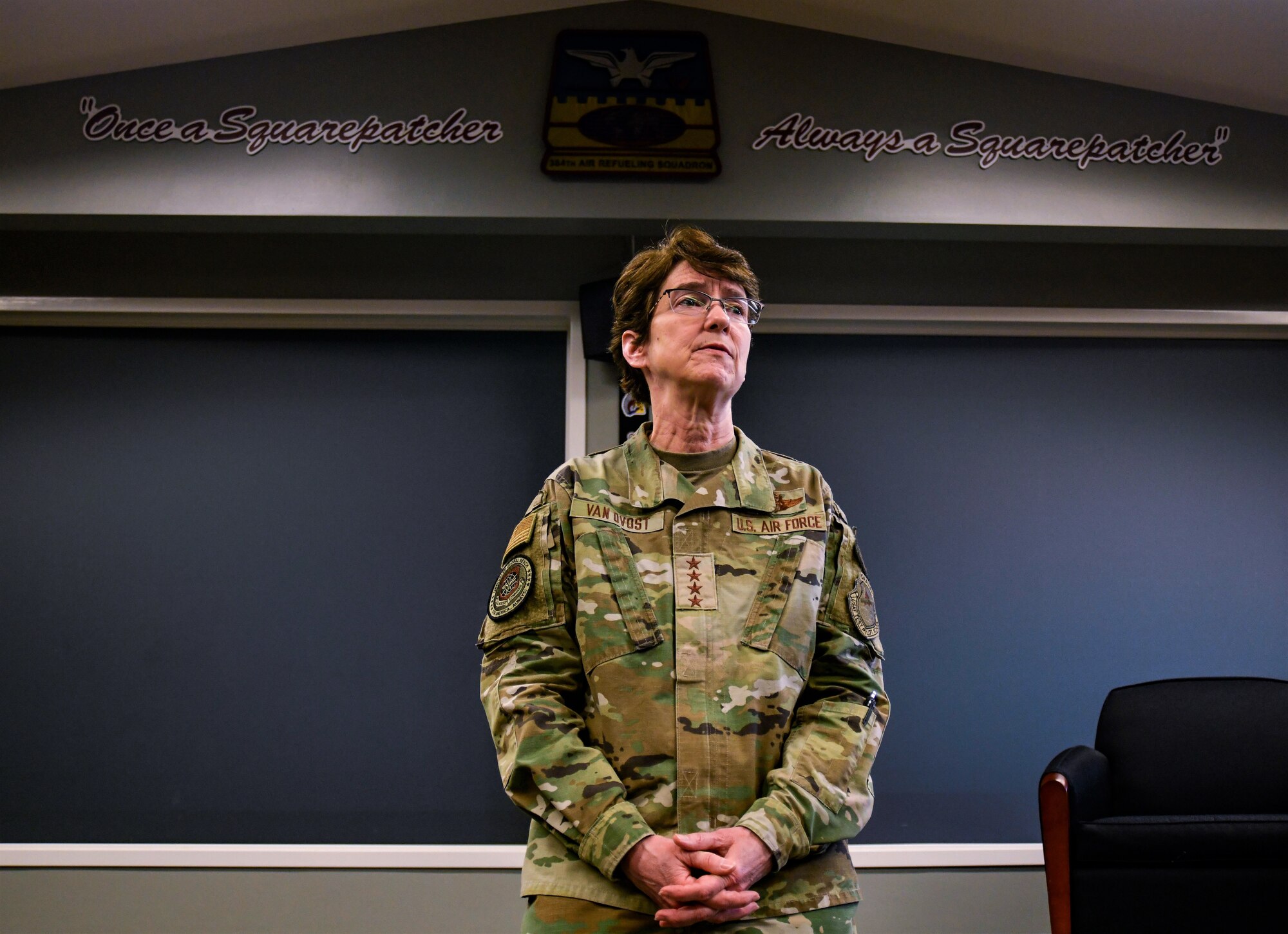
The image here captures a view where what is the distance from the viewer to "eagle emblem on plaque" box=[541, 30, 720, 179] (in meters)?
2.97

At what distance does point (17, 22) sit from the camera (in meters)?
2.75

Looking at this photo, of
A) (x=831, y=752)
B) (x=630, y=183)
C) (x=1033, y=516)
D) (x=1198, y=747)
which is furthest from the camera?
(x=1033, y=516)

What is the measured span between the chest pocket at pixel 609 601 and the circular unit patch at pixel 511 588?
0.25ft

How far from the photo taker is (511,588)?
146 cm

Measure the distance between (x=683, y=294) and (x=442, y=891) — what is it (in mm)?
2298

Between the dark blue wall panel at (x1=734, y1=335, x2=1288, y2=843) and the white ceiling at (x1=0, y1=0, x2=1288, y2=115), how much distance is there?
93cm

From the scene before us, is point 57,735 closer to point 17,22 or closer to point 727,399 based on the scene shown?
point 17,22

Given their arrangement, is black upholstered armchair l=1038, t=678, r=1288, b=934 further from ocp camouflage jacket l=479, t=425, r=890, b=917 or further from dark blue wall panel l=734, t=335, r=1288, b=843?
ocp camouflage jacket l=479, t=425, r=890, b=917

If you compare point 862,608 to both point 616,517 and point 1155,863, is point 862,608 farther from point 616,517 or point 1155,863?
point 1155,863

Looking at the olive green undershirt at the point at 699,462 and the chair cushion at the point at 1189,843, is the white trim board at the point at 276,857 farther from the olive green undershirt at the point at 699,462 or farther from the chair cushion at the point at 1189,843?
the olive green undershirt at the point at 699,462

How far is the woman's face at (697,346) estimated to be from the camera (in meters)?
1.55

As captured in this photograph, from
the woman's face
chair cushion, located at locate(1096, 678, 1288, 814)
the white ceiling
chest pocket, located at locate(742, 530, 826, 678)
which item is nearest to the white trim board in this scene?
chair cushion, located at locate(1096, 678, 1288, 814)

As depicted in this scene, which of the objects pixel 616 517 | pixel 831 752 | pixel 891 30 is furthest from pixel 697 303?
pixel 891 30

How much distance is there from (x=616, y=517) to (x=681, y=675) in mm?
254
